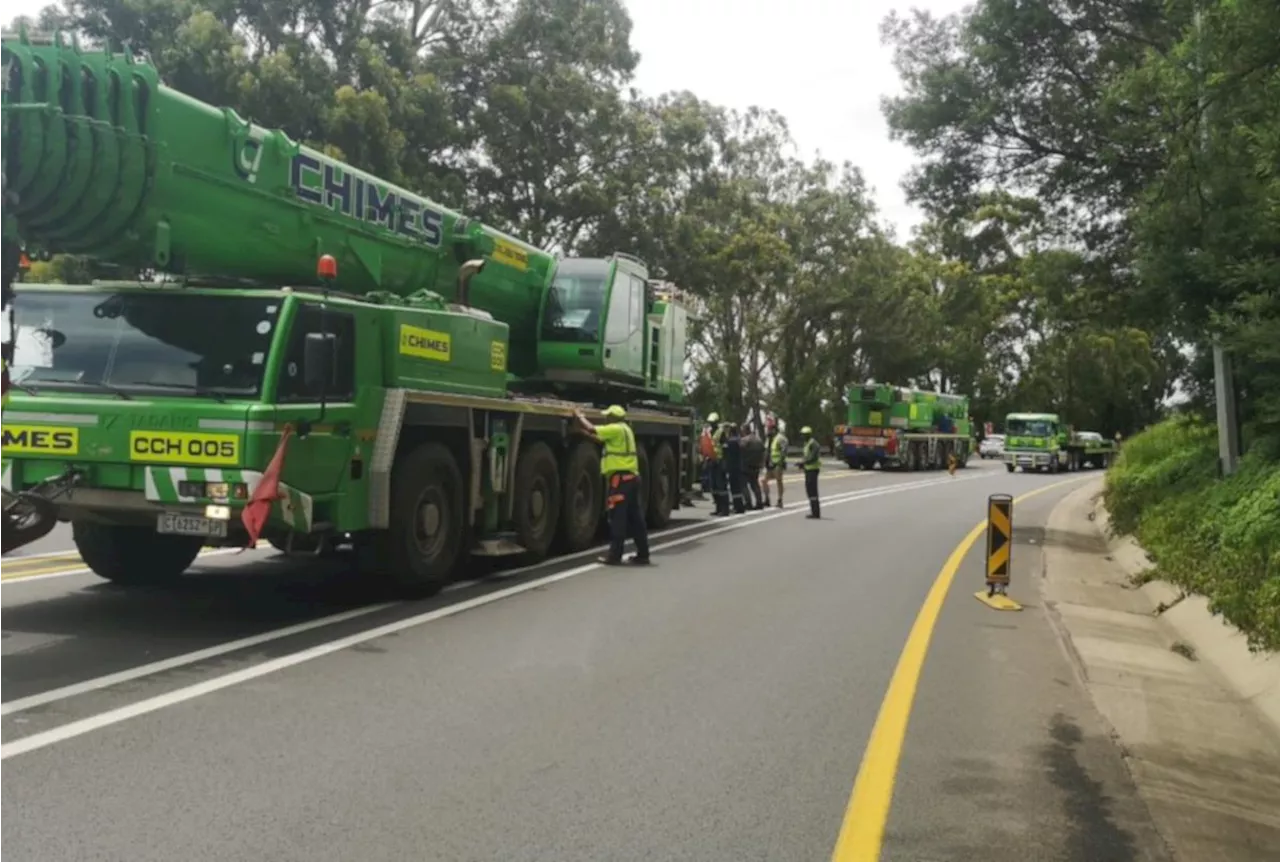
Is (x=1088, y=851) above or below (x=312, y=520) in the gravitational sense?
below

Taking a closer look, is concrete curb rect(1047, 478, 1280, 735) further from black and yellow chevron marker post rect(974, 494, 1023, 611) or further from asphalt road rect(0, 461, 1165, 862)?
black and yellow chevron marker post rect(974, 494, 1023, 611)

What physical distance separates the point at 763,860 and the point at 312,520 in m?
4.96

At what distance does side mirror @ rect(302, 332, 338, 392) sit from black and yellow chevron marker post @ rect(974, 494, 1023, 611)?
5949mm

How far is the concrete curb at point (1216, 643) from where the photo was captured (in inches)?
295

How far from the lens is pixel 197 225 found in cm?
871

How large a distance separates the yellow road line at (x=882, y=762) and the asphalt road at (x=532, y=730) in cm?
2

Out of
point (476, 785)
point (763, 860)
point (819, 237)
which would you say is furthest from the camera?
point (819, 237)

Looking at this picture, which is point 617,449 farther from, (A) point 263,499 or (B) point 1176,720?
(B) point 1176,720

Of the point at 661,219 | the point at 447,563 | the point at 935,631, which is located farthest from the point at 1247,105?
the point at 661,219

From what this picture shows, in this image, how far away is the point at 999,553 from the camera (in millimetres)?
11094

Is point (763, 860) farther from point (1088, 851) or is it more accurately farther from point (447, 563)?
point (447, 563)

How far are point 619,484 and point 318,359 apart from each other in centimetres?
527

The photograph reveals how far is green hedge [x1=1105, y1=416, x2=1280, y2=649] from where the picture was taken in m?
8.97

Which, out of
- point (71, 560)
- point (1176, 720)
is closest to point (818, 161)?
point (71, 560)
